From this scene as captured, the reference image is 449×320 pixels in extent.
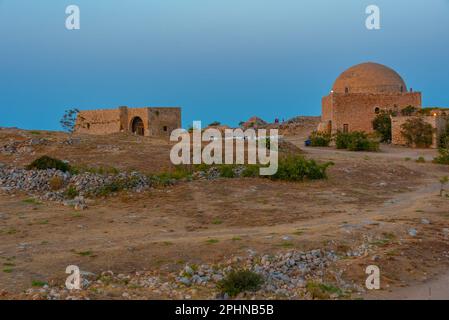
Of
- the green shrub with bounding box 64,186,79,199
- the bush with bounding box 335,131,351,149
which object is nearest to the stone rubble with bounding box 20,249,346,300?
the green shrub with bounding box 64,186,79,199

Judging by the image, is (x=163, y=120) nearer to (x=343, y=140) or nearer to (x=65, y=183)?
(x=343, y=140)

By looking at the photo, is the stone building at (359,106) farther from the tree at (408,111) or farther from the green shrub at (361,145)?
the green shrub at (361,145)

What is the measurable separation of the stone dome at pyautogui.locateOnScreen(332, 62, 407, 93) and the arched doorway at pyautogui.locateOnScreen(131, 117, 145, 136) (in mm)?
17351

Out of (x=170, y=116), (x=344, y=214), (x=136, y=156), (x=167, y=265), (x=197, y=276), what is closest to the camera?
(x=197, y=276)

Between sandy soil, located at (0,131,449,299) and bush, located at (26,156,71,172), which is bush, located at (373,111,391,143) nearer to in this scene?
sandy soil, located at (0,131,449,299)

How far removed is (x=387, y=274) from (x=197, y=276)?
107 inches

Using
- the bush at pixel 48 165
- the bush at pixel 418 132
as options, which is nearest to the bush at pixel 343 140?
the bush at pixel 418 132

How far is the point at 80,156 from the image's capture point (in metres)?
17.6

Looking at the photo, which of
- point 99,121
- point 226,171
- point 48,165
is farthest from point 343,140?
point 48,165

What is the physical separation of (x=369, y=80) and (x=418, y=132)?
11.0m

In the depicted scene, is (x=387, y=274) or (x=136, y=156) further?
(x=136, y=156)

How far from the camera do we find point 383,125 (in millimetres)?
32281
